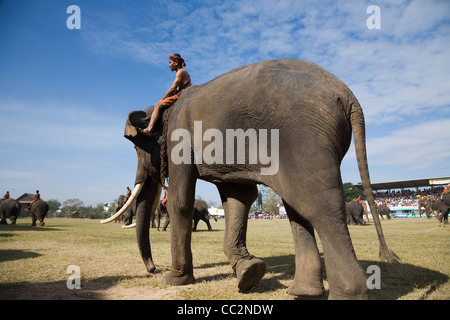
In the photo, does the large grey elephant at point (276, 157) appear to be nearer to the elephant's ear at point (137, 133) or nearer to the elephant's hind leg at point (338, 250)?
the elephant's hind leg at point (338, 250)

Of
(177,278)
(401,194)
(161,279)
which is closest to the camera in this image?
(177,278)

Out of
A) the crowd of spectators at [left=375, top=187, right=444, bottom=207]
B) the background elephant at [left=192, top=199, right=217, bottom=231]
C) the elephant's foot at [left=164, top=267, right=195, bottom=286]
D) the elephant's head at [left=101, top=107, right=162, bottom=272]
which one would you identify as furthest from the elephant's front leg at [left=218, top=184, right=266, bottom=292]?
the crowd of spectators at [left=375, top=187, right=444, bottom=207]

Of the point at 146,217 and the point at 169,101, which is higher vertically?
the point at 169,101

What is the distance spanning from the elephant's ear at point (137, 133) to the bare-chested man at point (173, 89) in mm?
112

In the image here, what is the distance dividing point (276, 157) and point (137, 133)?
8.46ft

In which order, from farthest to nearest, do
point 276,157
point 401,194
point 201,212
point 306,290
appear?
point 401,194
point 201,212
point 306,290
point 276,157

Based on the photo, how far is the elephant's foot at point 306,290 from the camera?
314 cm

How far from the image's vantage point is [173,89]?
4742 mm

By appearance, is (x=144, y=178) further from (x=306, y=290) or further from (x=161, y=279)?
(x=306, y=290)

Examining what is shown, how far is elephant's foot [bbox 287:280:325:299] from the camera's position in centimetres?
314

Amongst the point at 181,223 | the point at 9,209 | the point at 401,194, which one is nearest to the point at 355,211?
the point at 181,223

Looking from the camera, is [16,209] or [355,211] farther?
[355,211]

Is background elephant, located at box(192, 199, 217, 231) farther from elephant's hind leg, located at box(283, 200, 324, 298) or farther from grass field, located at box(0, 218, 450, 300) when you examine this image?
elephant's hind leg, located at box(283, 200, 324, 298)
